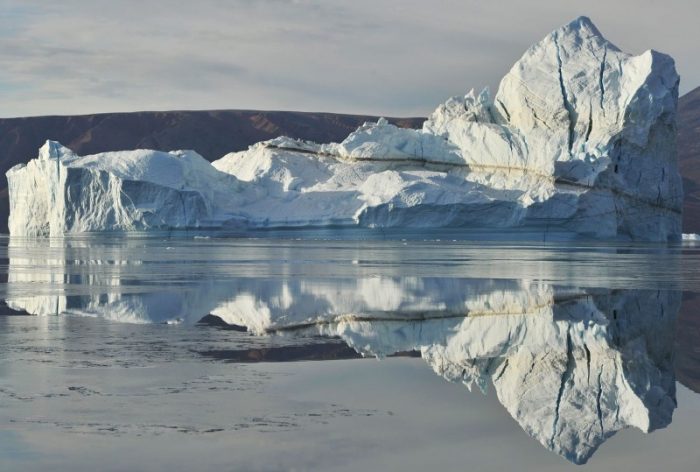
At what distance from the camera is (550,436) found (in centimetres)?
443

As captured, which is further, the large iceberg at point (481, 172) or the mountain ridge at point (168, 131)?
the mountain ridge at point (168, 131)

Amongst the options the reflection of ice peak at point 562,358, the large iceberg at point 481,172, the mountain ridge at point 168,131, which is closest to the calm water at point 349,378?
the reflection of ice peak at point 562,358

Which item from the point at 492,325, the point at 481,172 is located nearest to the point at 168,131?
the point at 481,172

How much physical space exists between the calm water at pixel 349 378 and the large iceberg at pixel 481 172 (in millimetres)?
15775

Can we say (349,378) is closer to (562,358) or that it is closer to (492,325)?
(562,358)

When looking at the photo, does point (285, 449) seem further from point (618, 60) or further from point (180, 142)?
point (180, 142)

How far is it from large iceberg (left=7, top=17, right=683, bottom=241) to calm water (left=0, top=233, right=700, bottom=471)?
15.8 metres

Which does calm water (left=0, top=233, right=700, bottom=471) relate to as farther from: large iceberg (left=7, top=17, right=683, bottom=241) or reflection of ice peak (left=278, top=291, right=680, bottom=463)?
large iceberg (left=7, top=17, right=683, bottom=241)

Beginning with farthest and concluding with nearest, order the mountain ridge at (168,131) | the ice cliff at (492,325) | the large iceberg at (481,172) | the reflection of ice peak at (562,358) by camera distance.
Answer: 1. the mountain ridge at (168,131)
2. the large iceberg at (481,172)
3. the ice cliff at (492,325)
4. the reflection of ice peak at (562,358)

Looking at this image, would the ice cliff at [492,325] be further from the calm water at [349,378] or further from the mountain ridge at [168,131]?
the mountain ridge at [168,131]

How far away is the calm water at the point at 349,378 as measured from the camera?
406 cm

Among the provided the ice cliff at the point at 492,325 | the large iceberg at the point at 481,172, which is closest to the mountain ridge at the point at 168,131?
the large iceberg at the point at 481,172

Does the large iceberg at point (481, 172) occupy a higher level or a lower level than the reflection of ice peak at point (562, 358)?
higher

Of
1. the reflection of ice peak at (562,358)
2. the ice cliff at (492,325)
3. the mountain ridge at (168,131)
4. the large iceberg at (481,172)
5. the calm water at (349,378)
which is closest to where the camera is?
the calm water at (349,378)
